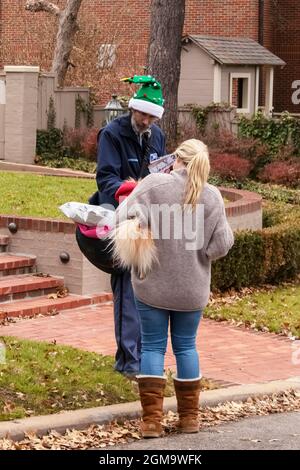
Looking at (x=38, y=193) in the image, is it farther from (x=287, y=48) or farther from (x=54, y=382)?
(x=287, y=48)

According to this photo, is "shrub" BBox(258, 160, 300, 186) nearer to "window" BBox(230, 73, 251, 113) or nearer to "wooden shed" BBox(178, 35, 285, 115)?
"wooden shed" BBox(178, 35, 285, 115)

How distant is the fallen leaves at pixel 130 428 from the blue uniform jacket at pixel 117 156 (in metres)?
1.60

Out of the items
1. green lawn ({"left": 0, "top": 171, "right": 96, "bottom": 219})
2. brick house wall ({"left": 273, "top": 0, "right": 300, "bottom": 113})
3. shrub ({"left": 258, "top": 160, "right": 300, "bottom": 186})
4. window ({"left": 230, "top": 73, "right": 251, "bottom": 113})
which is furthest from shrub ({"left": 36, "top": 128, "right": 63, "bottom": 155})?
brick house wall ({"left": 273, "top": 0, "right": 300, "bottom": 113})

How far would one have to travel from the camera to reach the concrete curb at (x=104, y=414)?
23.0 feet

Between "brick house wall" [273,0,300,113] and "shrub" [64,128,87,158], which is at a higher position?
"brick house wall" [273,0,300,113]

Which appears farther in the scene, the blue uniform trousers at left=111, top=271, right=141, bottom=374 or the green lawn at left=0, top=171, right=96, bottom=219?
the green lawn at left=0, top=171, right=96, bottom=219

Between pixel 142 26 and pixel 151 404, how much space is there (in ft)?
92.8

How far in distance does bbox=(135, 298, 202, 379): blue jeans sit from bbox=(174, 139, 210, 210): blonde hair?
687 millimetres

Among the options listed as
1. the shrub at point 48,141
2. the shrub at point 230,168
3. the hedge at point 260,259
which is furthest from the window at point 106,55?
the hedge at point 260,259

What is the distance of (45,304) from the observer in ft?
36.7

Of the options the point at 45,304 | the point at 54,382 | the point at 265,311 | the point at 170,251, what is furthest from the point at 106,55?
the point at 170,251

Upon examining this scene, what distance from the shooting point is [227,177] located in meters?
21.4

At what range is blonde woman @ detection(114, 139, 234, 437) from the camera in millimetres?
7117

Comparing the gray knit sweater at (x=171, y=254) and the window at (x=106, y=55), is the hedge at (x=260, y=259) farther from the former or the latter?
the window at (x=106, y=55)
